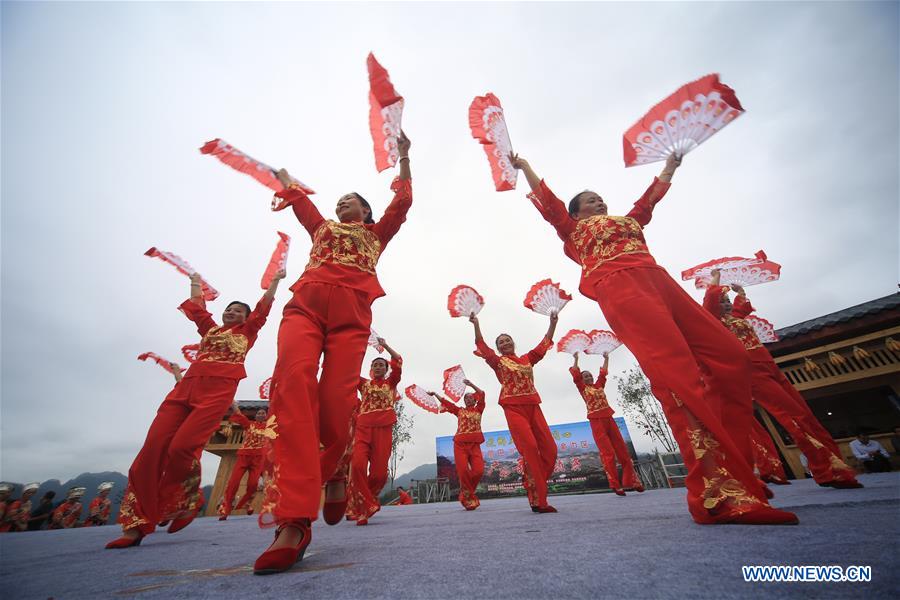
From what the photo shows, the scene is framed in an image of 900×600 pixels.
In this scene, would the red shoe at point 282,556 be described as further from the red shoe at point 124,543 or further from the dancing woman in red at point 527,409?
Result: the dancing woman in red at point 527,409

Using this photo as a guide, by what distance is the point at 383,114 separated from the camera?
2631mm

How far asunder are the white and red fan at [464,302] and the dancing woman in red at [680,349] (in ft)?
7.96

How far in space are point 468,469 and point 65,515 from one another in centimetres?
1281

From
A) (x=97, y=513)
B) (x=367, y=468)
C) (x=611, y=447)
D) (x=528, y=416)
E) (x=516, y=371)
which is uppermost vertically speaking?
(x=516, y=371)

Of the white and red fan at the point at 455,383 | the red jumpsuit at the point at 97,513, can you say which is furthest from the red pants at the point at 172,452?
the red jumpsuit at the point at 97,513

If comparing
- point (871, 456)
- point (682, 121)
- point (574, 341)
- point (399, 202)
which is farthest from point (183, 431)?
point (871, 456)

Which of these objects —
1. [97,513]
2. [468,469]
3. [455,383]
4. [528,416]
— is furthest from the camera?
[97,513]

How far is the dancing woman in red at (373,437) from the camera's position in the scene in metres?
4.62

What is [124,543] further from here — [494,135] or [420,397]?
[420,397]

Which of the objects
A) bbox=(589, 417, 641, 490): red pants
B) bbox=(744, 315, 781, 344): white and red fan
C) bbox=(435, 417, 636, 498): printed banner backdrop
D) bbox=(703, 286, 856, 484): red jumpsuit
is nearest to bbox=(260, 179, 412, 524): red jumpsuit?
bbox=(703, 286, 856, 484): red jumpsuit

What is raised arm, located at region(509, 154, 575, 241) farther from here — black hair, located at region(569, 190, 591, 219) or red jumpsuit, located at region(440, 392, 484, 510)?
red jumpsuit, located at region(440, 392, 484, 510)

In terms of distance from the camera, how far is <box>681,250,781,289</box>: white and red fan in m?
4.75

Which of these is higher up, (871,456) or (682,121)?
(682,121)

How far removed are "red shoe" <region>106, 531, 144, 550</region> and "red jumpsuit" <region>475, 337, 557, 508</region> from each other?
3.61 metres
